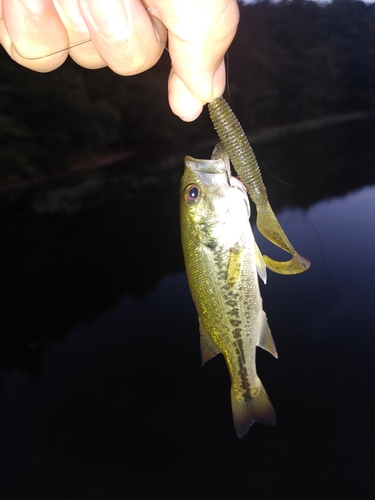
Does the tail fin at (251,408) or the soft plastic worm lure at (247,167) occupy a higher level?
the soft plastic worm lure at (247,167)

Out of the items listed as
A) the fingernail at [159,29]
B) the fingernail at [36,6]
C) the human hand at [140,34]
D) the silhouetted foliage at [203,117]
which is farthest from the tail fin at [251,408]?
the silhouetted foliage at [203,117]

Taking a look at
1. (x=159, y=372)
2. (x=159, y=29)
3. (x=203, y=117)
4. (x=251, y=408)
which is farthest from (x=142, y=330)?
(x=203, y=117)

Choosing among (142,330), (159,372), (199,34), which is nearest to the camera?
(199,34)

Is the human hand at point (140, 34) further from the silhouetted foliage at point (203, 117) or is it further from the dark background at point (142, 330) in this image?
the silhouetted foliage at point (203, 117)

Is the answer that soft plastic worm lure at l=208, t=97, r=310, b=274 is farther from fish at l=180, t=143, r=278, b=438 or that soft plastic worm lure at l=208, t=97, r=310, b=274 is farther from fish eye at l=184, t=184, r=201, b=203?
fish eye at l=184, t=184, r=201, b=203

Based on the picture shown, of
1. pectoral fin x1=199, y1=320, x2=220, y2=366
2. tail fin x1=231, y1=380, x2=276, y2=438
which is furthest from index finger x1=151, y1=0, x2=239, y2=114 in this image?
tail fin x1=231, y1=380, x2=276, y2=438

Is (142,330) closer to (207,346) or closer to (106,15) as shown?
(207,346)
